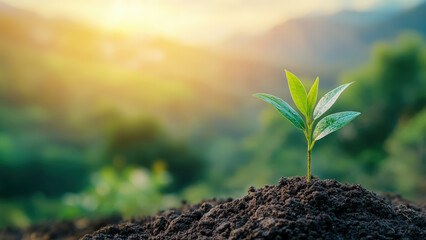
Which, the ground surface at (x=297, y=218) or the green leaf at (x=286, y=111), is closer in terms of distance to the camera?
the ground surface at (x=297, y=218)

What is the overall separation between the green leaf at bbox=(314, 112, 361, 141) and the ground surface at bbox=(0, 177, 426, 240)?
180 mm

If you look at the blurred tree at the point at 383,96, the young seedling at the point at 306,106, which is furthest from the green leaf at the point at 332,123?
the blurred tree at the point at 383,96

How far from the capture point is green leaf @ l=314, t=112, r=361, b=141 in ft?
4.49

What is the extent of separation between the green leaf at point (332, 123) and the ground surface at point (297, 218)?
7.1 inches

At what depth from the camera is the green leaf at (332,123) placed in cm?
137

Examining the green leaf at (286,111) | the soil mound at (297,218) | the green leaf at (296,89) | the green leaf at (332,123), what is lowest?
the soil mound at (297,218)

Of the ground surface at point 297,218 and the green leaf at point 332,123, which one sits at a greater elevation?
the green leaf at point 332,123

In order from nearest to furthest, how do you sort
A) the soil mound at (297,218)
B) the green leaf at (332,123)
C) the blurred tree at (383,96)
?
the soil mound at (297,218), the green leaf at (332,123), the blurred tree at (383,96)

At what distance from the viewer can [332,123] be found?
141 centimetres

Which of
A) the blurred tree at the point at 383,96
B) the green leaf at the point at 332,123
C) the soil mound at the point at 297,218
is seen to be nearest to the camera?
the soil mound at the point at 297,218

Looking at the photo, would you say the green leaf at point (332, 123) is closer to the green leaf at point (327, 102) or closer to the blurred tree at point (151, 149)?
the green leaf at point (327, 102)

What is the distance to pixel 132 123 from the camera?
230 inches

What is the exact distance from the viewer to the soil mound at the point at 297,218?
A: 46.7 inches

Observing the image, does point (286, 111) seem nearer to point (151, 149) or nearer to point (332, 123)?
point (332, 123)
